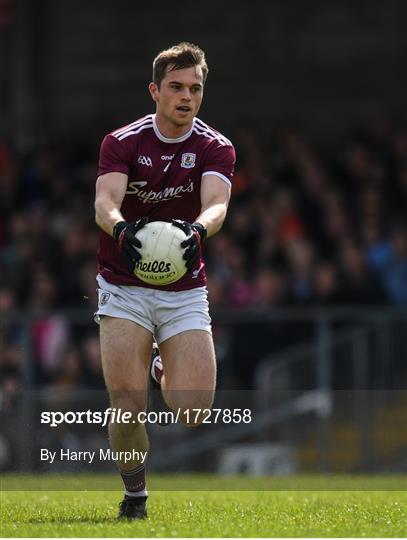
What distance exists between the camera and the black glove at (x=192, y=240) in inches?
323

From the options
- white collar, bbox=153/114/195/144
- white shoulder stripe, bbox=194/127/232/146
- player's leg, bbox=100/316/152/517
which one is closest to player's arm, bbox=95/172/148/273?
white collar, bbox=153/114/195/144

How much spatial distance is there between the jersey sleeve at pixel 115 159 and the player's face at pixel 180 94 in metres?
0.33

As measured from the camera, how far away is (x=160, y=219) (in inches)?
348

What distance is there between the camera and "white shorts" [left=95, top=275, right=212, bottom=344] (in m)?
8.62

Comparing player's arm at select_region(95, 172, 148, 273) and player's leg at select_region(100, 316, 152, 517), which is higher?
player's arm at select_region(95, 172, 148, 273)

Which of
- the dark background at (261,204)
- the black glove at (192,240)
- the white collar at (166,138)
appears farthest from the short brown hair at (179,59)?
the dark background at (261,204)

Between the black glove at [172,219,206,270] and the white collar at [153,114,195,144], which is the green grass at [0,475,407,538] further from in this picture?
the white collar at [153,114,195,144]

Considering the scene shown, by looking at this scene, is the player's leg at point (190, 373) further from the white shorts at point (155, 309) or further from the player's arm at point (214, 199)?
the player's arm at point (214, 199)

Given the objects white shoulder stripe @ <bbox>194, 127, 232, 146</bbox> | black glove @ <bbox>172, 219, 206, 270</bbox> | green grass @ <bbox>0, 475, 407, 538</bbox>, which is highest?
white shoulder stripe @ <bbox>194, 127, 232, 146</bbox>

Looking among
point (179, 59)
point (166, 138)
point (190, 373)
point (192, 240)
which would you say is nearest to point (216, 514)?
point (190, 373)

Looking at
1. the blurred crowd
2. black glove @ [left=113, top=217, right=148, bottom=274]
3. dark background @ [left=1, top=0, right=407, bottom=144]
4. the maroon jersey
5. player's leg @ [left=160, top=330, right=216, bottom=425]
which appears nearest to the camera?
black glove @ [left=113, top=217, right=148, bottom=274]

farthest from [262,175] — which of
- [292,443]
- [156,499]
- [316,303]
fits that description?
[156,499]

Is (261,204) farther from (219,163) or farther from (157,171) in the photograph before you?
(157,171)

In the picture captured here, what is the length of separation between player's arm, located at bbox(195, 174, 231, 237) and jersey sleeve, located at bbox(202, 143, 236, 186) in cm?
3
